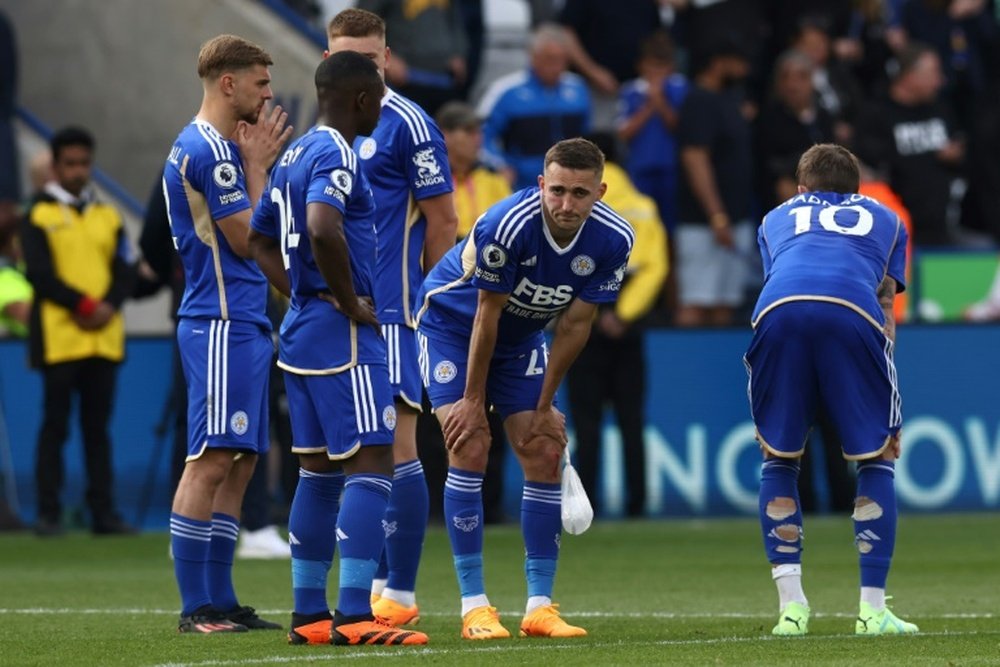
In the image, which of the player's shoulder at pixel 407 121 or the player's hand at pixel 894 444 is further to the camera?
the player's shoulder at pixel 407 121

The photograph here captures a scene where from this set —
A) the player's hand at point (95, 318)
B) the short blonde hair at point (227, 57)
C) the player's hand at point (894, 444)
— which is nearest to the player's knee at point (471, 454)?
the player's hand at point (894, 444)

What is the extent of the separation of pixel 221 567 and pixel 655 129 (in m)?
9.23

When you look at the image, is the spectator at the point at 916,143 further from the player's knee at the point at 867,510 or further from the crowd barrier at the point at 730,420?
the player's knee at the point at 867,510

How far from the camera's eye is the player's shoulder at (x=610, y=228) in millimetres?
8578

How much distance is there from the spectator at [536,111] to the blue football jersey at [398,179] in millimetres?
7482

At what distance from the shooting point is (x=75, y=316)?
15.1 meters

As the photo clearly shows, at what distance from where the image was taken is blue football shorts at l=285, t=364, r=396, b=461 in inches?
317

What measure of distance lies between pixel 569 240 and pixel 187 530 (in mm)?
1993

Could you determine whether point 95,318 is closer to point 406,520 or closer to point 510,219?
point 406,520

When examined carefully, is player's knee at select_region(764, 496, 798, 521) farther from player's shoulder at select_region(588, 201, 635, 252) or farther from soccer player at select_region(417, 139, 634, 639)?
player's shoulder at select_region(588, 201, 635, 252)

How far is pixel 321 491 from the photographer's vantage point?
8.28m

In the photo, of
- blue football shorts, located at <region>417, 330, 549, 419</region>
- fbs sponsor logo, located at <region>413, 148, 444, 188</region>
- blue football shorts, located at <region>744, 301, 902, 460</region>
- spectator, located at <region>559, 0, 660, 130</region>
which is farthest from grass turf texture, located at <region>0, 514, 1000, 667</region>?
spectator, located at <region>559, 0, 660, 130</region>

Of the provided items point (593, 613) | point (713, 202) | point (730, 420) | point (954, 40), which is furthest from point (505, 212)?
point (954, 40)

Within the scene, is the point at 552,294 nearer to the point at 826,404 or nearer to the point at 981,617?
the point at 826,404
